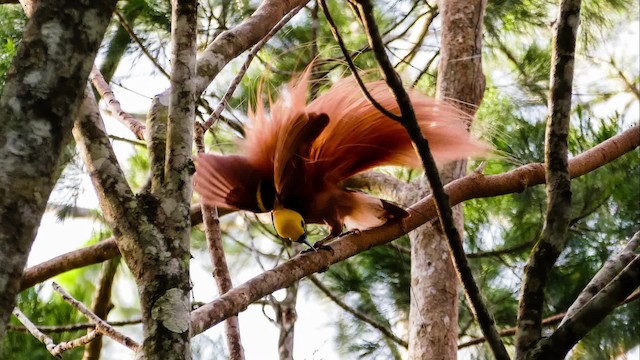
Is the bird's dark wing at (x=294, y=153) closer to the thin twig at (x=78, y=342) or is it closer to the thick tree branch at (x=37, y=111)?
the thin twig at (x=78, y=342)

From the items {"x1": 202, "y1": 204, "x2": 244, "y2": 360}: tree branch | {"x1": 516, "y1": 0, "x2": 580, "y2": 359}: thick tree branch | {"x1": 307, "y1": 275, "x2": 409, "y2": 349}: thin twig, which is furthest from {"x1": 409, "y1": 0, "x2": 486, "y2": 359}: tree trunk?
{"x1": 516, "y1": 0, "x2": 580, "y2": 359}: thick tree branch

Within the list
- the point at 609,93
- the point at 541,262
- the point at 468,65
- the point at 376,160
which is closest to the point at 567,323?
the point at 541,262

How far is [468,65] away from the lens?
260cm

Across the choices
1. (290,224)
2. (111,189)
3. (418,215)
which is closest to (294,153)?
(290,224)

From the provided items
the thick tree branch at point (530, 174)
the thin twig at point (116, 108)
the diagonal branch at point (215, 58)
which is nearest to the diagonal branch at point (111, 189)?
the diagonal branch at point (215, 58)

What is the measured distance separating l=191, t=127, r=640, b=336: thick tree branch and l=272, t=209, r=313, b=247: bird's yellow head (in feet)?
0.34

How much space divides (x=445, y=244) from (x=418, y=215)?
494 millimetres

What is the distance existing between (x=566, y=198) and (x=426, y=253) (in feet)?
3.99

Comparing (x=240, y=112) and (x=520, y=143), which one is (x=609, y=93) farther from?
(x=240, y=112)

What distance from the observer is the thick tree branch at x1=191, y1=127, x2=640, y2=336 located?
1622 mm

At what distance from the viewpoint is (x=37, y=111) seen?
911 mm

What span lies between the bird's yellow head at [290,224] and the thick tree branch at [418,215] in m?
0.10

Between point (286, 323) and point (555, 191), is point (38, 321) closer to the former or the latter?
point (286, 323)

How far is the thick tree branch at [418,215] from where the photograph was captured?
162 cm
